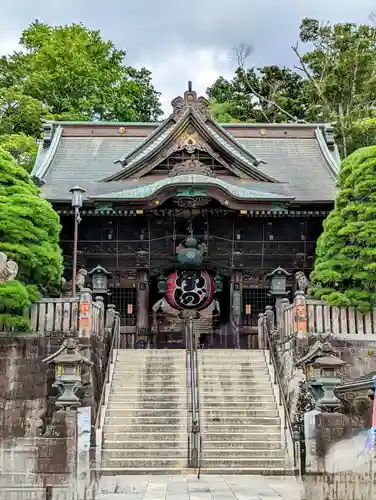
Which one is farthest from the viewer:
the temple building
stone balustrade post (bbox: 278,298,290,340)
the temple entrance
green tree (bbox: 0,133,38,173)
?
green tree (bbox: 0,133,38,173)

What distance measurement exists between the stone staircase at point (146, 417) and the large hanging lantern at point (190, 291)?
3322mm

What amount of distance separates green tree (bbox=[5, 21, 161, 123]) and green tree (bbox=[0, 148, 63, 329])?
20.5m

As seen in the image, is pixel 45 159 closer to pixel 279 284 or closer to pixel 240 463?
pixel 279 284

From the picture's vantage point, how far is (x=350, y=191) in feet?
50.6

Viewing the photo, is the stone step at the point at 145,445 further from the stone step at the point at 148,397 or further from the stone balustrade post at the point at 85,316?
the stone balustrade post at the point at 85,316

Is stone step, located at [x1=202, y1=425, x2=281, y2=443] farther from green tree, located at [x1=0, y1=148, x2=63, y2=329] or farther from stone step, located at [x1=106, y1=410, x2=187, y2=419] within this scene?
green tree, located at [x1=0, y1=148, x2=63, y2=329]

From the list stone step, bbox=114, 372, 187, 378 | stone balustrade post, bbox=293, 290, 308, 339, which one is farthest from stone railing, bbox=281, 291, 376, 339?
stone step, bbox=114, 372, 187, 378

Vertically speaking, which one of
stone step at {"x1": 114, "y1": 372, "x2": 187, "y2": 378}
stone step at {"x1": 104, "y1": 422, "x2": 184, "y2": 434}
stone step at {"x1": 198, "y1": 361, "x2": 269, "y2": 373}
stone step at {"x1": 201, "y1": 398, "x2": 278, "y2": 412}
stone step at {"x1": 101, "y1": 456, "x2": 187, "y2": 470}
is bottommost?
stone step at {"x1": 101, "y1": 456, "x2": 187, "y2": 470}

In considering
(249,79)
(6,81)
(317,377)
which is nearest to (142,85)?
(249,79)

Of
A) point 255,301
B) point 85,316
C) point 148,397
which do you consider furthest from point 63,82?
point 148,397

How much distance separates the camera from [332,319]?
14.6 m

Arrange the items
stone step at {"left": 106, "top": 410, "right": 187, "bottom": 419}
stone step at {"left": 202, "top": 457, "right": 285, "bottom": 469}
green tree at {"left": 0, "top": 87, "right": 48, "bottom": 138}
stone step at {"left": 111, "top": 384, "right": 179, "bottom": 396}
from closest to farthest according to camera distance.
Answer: stone step at {"left": 202, "top": 457, "right": 285, "bottom": 469} < stone step at {"left": 106, "top": 410, "right": 187, "bottom": 419} < stone step at {"left": 111, "top": 384, "right": 179, "bottom": 396} < green tree at {"left": 0, "top": 87, "right": 48, "bottom": 138}

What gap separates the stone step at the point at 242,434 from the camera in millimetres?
12664

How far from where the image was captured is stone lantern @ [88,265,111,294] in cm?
1900
